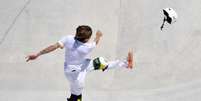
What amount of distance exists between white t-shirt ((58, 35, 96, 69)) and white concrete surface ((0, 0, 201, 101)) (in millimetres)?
1810

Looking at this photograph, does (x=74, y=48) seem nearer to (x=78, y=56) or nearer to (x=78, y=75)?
(x=78, y=56)

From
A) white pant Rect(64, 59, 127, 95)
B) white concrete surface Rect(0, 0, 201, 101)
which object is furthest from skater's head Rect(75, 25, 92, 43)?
white concrete surface Rect(0, 0, 201, 101)

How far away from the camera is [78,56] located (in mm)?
8211

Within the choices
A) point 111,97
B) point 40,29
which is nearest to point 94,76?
point 111,97

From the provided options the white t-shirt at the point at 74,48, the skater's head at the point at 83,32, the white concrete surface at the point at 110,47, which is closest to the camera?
the skater's head at the point at 83,32

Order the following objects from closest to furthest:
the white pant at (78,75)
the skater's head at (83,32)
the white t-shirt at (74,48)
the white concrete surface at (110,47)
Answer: the skater's head at (83,32), the white t-shirt at (74,48), the white pant at (78,75), the white concrete surface at (110,47)

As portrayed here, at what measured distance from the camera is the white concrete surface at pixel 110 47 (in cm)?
1013

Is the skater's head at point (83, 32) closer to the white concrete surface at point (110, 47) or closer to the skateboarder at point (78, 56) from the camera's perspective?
the skateboarder at point (78, 56)

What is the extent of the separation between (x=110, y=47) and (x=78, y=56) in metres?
2.46

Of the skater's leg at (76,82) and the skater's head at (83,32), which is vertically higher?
the skater's head at (83,32)

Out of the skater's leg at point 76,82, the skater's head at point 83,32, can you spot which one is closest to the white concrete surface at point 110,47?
the skater's leg at point 76,82

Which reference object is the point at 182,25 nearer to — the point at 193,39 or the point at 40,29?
the point at 193,39

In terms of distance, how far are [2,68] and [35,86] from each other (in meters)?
0.71

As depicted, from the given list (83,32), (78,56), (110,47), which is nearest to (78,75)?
(78,56)
